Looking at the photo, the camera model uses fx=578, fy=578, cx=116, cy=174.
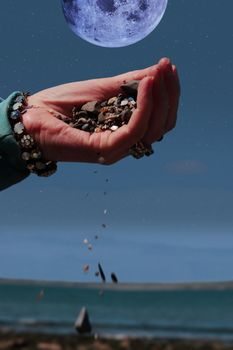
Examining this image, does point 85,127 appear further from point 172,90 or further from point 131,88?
point 172,90

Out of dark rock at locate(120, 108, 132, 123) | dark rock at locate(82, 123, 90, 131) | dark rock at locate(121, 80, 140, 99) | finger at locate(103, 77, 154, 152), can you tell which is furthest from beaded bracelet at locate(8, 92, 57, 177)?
dark rock at locate(121, 80, 140, 99)

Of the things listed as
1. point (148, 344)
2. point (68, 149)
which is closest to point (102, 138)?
point (68, 149)

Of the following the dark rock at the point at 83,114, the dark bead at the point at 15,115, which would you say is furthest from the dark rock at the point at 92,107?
the dark bead at the point at 15,115

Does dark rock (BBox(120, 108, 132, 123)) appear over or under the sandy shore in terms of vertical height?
over

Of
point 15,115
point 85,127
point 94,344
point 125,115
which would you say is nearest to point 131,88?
point 125,115

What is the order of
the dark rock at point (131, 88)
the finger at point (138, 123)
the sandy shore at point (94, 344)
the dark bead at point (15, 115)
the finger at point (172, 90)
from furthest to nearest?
the sandy shore at point (94, 344), the dark rock at point (131, 88), the dark bead at point (15, 115), the finger at point (172, 90), the finger at point (138, 123)

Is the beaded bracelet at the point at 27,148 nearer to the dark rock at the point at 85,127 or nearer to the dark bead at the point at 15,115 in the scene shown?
the dark bead at the point at 15,115

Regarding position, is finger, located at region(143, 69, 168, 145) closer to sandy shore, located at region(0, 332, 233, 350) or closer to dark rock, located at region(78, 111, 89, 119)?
dark rock, located at region(78, 111, 89, 119)
